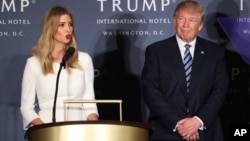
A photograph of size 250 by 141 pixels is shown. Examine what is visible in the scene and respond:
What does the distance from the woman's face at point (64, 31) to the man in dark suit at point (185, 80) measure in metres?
0.66

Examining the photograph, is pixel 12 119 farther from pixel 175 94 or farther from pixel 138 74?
pixel 175 94

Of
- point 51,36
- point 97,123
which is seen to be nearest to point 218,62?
point 51,36

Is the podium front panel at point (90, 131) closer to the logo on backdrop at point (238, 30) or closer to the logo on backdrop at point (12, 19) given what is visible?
the logo on backdrop at point (238, 30)

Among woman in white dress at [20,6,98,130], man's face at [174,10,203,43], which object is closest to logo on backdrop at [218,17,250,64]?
man's face at [174,10,203,43]

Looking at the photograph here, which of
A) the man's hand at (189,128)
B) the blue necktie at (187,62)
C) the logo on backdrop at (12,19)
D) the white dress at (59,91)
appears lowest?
the man's hand at (189,128)

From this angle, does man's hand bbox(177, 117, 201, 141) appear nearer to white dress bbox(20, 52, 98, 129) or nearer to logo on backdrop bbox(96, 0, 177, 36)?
white dress bbox(20, 52, 98, 129)

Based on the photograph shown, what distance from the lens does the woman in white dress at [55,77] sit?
18.4ft

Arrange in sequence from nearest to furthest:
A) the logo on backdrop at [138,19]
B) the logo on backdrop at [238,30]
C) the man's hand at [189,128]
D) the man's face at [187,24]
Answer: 1. the man's hand at [189,128]
2. the man's face at [187,24]
3. the logo on backdrop at [238,30]
4. the logo on backdrop at [138,19]

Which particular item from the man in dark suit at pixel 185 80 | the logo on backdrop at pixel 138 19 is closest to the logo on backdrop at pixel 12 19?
the logo on backdrop at pixel 138 19

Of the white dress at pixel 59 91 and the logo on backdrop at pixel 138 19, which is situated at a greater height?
the logo on backdrop at pixel 138 19

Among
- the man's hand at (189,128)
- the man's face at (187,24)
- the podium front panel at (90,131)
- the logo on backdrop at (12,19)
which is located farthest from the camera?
the logo on backdrop at (12,19)

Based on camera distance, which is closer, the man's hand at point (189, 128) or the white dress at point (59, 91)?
the man's hand at point (189, 128)

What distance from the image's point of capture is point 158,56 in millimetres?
5781

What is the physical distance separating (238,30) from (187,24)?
80 cm
